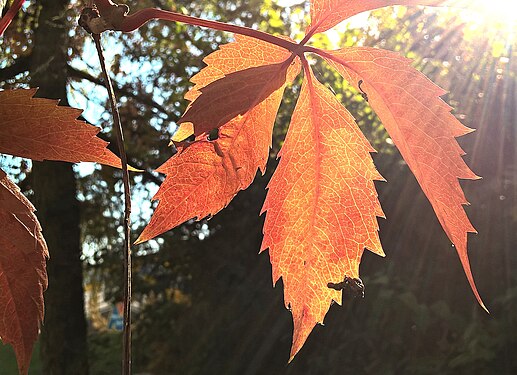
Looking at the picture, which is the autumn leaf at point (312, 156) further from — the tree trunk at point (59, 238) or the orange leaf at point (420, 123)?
the tree trunk at point (59, 238)

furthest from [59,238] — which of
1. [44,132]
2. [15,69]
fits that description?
[44,132]

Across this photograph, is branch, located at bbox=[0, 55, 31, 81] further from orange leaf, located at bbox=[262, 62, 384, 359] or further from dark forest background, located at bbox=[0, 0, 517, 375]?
orange leaf, located at bbox=[262, 62, 384, 359]

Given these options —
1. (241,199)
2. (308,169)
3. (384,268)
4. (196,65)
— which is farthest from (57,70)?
(308,169)

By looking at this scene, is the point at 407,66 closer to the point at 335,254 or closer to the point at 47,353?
the point at 335,254

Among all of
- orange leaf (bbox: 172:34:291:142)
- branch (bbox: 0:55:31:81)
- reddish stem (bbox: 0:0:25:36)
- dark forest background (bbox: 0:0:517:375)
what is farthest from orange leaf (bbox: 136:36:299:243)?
branch (bbox: 0:55:31:81)

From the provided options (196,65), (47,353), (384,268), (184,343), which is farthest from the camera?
(184,343)

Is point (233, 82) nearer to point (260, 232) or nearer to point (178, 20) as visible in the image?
point (178, 20)
